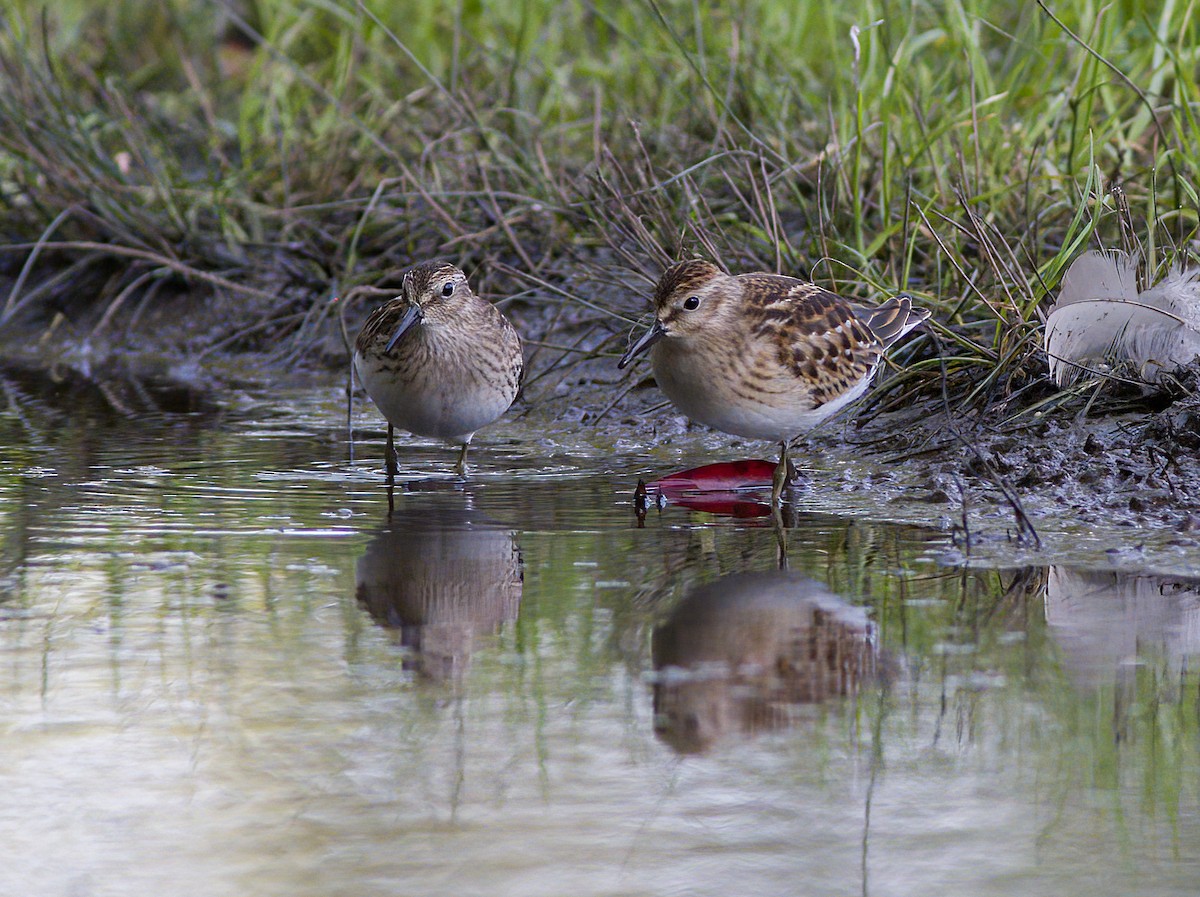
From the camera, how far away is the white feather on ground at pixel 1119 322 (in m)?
6.45

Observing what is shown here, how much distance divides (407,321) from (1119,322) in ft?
8.72

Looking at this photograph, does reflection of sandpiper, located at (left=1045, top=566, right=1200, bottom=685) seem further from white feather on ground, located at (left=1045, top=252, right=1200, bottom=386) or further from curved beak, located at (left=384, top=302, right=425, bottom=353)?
curved beak, located at (left=384, top=302, right=425, bottom=353)

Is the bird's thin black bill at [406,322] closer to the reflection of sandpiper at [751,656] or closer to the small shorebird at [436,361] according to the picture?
the small shorebird at [436,361]

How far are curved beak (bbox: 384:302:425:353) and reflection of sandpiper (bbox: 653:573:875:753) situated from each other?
1996 mm

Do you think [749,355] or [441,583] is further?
[749,355]

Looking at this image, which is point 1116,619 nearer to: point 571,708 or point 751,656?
point 751,656

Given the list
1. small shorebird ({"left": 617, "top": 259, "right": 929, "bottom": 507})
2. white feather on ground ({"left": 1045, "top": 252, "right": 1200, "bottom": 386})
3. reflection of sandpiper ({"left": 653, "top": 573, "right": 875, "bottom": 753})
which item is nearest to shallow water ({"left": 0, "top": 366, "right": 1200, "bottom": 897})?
reflection of sandpiper ({"left": 653, "top": 573, "right": 875, "bottom": 753})

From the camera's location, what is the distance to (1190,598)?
15.3ft

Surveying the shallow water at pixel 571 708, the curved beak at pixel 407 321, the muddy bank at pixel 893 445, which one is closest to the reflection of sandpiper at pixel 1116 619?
the shallow water at pixel 571 708

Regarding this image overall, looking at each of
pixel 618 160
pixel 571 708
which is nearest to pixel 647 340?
pixel 571 708

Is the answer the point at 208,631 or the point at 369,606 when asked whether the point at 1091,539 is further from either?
the point at 208,631

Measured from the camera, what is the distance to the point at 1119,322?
6527 millimetres

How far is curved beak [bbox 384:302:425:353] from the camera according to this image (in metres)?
6.39

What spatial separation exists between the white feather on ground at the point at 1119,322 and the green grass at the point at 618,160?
13cm
